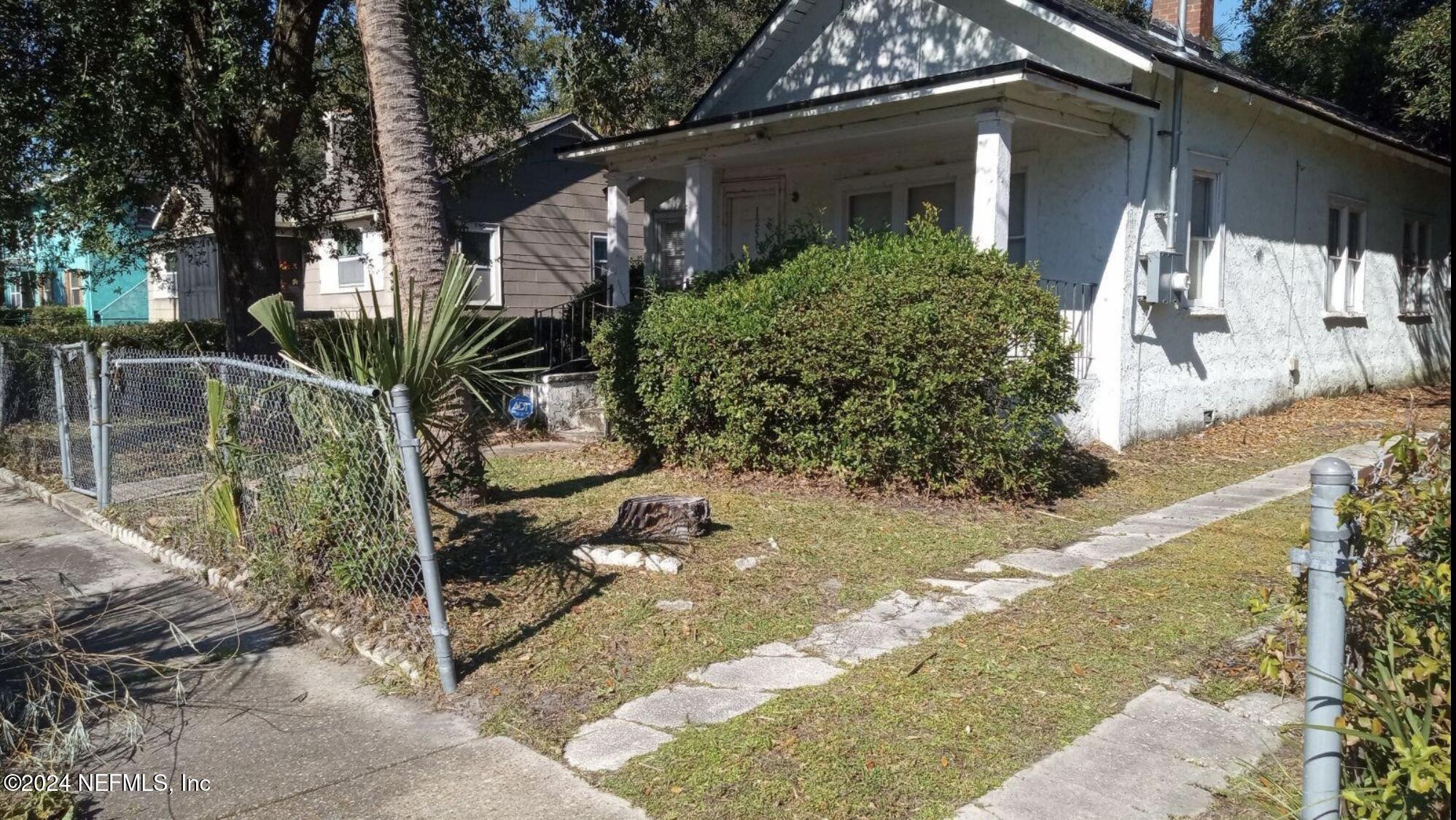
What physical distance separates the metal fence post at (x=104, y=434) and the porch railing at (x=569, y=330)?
6.09 meters

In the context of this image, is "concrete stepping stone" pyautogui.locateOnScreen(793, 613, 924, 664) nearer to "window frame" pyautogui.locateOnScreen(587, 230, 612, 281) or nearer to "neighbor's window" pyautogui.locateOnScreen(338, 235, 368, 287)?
"window frame" pyautogui.locateOnScreen(587, 230, 612, 281)

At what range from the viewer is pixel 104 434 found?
7625 millimetres

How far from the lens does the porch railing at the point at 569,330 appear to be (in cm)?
1385

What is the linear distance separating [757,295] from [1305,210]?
857 cm

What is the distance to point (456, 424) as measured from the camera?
652cm

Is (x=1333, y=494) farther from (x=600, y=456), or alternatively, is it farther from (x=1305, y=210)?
(x=1305, y=210)

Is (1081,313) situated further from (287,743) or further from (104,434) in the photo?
(104,434)

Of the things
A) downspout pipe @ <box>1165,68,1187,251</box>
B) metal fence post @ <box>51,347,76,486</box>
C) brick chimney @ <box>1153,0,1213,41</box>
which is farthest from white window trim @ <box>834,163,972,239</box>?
metal fence post @ <box>51,347,76,486</box>

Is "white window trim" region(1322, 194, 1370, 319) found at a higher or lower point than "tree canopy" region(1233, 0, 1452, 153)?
lower

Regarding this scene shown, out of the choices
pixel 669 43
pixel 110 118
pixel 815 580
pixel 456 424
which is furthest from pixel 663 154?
pixel 815 580

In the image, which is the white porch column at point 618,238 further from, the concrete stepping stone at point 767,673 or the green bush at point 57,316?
the green bush at point 57,316

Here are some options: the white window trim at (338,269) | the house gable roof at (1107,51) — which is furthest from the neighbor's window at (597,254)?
the house gable roof at (1107,51)

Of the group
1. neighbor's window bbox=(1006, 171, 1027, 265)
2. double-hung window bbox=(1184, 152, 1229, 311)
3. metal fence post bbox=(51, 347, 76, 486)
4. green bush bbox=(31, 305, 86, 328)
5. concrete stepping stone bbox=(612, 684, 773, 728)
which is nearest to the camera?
concrete stepping stone bbox=(612, 684, 773, 728)

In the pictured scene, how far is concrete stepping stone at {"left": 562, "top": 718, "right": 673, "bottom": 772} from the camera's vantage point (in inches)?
149
